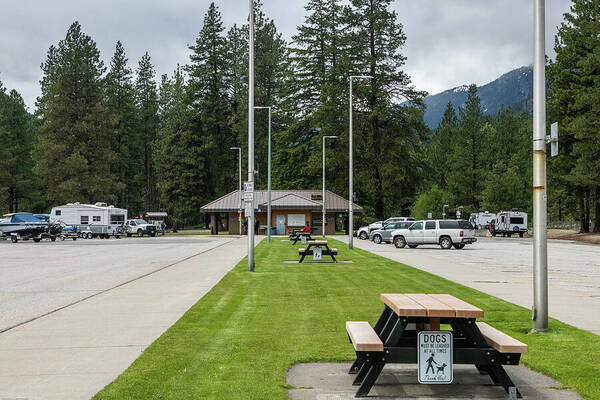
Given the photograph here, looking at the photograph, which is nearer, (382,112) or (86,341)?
(86,341)

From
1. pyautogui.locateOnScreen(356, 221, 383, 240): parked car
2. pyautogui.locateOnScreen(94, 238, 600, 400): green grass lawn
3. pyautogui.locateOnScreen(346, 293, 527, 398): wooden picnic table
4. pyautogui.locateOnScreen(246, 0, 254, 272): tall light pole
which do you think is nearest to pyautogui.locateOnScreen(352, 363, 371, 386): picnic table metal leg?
pyautogui.locateOnScreen(346, 293, 527, 398): wooden picnic table

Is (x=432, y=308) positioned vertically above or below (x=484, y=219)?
below

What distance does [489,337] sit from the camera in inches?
252

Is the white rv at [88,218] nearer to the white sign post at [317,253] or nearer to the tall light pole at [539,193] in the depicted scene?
the white sign post at [317,253]

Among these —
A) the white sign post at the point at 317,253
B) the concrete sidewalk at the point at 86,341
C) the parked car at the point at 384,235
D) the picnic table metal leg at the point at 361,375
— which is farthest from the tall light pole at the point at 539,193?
the parked car at the point at 384,235

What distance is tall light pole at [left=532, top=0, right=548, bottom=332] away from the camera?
9070 mm

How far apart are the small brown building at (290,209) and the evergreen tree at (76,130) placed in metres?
16.5

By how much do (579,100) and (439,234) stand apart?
24.9m

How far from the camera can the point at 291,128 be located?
262 feet

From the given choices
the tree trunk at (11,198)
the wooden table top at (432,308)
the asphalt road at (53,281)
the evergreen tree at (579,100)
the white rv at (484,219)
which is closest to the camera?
the wooden table top at (432,308)

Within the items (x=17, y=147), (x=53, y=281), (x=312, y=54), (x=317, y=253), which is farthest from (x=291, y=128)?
(x=53, y=281)

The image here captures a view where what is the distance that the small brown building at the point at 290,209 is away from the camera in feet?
232

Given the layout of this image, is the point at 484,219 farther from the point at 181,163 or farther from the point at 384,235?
the point at 181,163

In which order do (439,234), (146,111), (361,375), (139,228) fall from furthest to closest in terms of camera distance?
1. (146,111)
2. (139,228)
3. (439,234)
4. (361,375)
